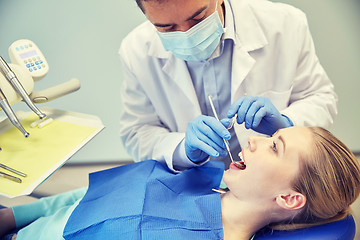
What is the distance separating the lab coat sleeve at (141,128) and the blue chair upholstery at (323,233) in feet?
1.32

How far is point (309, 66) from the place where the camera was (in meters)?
1.34

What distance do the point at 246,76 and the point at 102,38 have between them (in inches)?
36.6

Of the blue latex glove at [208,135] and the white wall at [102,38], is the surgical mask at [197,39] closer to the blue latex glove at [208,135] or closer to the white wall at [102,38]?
the blue latex glove at [208,135]

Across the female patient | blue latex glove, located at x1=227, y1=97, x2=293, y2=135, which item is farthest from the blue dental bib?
blue latex glove, located at x1=227, y1=97, x2=293, y2=135

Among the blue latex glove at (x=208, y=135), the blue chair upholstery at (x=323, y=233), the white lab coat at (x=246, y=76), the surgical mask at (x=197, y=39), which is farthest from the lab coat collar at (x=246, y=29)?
the blue chair upholstery at (x=323, y=233)

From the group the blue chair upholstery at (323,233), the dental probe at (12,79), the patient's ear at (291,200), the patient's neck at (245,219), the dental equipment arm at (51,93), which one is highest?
the dental probe at (12,79)


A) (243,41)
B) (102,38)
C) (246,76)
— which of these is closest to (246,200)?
(246,76)

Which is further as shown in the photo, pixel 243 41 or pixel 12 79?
pixel 243 41

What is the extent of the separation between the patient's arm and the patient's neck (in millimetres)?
840

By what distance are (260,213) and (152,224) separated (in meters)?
0.36

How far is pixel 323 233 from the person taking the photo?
3.40ft

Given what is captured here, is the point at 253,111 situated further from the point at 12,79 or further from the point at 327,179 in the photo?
the point at 12,79

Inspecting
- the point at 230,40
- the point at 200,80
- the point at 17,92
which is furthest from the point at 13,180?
the point at 230,40

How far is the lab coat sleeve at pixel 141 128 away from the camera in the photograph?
1.33 metres
